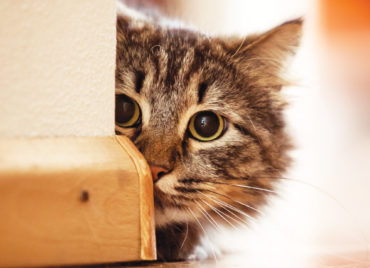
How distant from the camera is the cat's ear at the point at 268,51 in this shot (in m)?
1.37

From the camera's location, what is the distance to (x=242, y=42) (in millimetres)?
1365

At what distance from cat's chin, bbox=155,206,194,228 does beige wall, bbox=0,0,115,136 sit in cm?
34

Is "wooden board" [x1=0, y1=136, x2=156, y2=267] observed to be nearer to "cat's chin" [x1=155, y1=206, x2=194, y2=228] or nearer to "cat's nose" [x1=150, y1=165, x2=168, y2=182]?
"cat's nose" [x1=150, y1=165, x2=168, y2=182]

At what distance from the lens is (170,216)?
1.15 meters

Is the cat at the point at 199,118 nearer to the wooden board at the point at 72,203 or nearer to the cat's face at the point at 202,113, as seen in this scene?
the cat's face at the point at 202,113

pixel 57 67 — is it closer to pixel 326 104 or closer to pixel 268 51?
pixel 268 51

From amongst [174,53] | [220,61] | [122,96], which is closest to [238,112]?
[220,61]

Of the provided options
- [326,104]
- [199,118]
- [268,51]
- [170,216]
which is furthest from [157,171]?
[326,104]

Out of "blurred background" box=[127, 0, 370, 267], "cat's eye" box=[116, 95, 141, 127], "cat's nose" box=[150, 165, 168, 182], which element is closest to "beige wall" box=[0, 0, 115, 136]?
"cat's nose" box=[150, 165, 168, 182]

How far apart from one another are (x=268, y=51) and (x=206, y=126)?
41 centimetres

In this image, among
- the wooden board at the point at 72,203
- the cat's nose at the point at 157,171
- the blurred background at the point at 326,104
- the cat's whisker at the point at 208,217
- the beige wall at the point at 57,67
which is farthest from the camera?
the blurred background at the point at 326,104

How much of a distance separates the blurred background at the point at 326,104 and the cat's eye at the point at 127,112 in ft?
4.13

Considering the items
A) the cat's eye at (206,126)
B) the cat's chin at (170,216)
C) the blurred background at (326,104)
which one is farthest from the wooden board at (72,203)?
the blurred background at (326,104)

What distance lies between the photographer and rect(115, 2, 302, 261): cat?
44.6 inches
